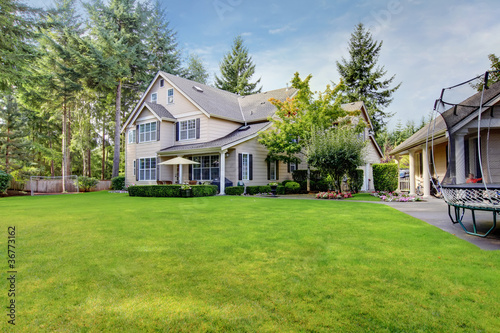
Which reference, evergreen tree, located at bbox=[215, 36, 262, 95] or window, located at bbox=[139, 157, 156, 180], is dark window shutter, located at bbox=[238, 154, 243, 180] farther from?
evergreen tree, located at bbox=[215, 36, 262, 95]

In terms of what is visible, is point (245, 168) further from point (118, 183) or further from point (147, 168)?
point (118, 183)

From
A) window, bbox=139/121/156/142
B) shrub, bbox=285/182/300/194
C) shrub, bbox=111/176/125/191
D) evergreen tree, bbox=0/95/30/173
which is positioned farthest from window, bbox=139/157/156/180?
evergreen tree, bbox=0/95/30/173

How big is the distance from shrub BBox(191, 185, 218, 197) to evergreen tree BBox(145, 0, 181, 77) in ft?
70.5

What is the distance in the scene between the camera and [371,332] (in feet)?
7.11

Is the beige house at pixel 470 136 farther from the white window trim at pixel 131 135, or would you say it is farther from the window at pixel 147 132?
the white window trim at pixel 131 135

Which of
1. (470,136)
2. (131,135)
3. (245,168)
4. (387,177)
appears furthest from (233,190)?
(131,135)

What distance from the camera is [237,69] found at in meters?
41.3

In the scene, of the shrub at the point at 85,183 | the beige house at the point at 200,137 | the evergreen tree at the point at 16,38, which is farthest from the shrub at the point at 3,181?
the beige house at the point at 200,137

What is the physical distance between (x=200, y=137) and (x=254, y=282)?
60.0ft

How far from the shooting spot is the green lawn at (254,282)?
2332 mm

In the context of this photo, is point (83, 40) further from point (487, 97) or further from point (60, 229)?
point (487, 97)

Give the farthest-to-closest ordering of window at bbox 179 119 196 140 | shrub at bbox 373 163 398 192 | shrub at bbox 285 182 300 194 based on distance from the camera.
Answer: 1. window at bbox 179 119 196 140
2. shrub at bbox 373 163 398 192
3. shrub at bbox 285 182 300 194

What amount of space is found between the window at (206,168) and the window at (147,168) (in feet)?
12.3

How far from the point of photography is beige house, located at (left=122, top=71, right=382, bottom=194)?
18.9 meters
